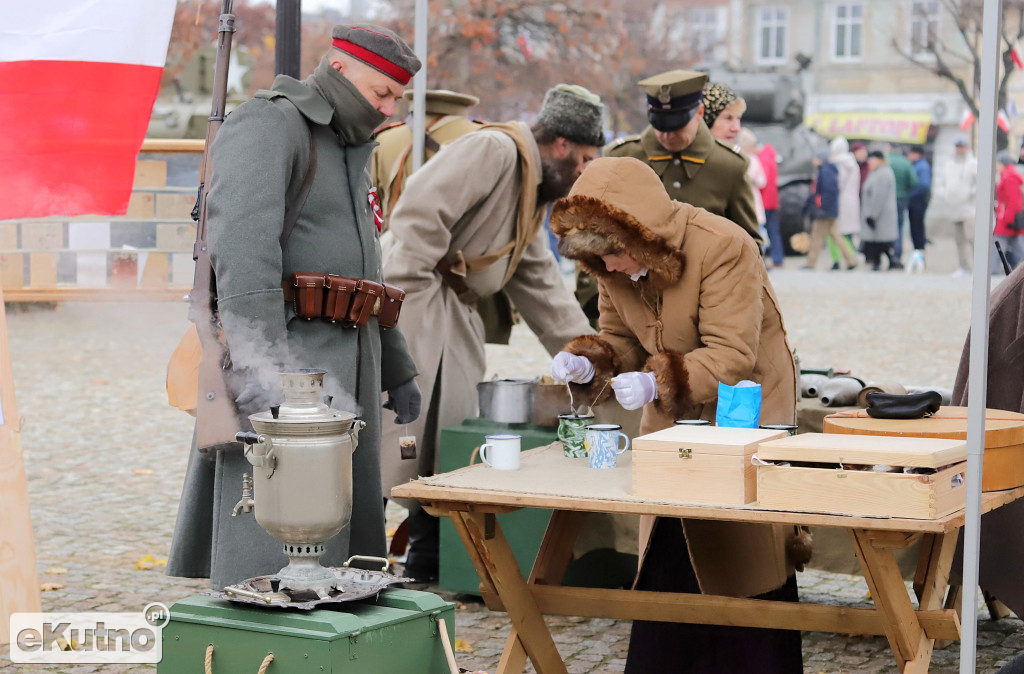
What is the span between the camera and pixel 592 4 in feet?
91.5

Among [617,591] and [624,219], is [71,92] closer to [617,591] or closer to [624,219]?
[624,219]

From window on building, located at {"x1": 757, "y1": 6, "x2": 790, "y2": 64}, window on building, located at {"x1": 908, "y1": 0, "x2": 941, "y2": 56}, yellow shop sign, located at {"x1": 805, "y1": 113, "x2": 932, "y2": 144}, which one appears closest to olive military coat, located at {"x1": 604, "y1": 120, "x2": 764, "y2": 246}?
yellow shop sign, located at {"x1": 805, "y1": 113, "x2": 932, "y2": 144}

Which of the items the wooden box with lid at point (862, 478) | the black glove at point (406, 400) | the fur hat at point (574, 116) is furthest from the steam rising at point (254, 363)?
the fur hat at point (574, 116)

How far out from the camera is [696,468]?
10.3 ft

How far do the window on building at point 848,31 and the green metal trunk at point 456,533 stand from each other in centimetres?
3226

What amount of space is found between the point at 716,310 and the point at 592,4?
25.1 meters

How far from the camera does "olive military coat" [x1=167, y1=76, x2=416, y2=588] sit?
3395 mm

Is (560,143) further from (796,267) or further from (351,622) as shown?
(796,267)

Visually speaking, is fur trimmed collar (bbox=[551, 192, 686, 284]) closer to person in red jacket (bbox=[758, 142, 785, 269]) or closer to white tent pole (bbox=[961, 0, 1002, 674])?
white tent pole (bbox=[961, 0, 1002, 674])

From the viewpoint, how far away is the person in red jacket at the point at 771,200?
19469mm

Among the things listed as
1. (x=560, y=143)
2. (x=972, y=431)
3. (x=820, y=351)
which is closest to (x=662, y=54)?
(x=820, y=351)

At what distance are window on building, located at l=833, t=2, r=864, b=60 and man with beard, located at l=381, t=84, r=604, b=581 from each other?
31809mm

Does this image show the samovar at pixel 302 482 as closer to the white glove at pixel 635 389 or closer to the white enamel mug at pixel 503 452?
the white enamel mug at pixel 503 452

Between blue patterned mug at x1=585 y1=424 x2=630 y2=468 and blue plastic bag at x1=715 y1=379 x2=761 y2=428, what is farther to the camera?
blue patterned mug at x1=585 y1=424 x2=630 y2=468
